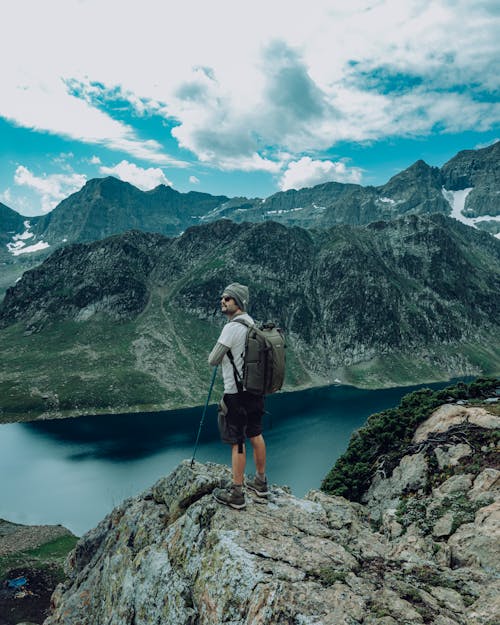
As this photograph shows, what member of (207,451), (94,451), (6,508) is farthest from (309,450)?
(6,508)

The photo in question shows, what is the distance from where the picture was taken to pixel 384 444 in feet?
86.8

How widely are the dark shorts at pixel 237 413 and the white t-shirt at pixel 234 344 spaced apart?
365mm

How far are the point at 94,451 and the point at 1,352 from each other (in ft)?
378

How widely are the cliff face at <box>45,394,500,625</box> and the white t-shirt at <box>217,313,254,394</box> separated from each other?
398cm

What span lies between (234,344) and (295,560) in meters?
5.66

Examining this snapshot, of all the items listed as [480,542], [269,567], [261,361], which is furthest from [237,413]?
[480,542]

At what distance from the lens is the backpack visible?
398 inches

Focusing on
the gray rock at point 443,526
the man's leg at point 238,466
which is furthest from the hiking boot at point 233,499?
the gray rock at point 443,526

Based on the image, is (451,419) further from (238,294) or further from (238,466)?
(238,294)

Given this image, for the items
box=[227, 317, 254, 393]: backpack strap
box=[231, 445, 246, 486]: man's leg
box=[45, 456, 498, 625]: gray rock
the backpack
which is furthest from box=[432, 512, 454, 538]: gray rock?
box=[227, 317, 254, 393]: backpack strap

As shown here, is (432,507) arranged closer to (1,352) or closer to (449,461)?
(449,461)

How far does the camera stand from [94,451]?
11381cm

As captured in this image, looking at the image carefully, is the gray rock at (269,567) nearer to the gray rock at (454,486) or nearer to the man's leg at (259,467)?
the man's leg at (259,467)

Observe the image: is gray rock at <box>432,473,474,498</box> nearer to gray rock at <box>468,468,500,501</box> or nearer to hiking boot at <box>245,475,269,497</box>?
gray rock at <box>468,468,500,501</box>
